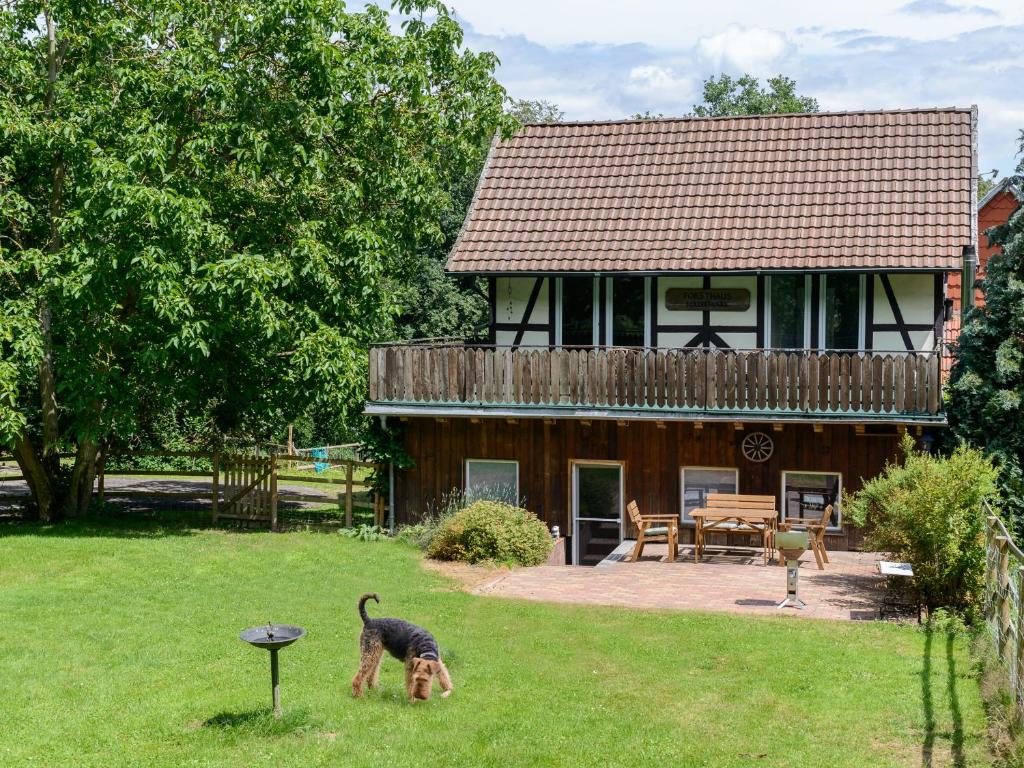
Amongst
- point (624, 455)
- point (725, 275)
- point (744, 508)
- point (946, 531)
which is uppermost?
point (725, 275)

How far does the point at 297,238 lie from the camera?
21.7 meters

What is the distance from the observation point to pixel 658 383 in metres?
21.2

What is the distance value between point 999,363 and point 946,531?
15.9 ft

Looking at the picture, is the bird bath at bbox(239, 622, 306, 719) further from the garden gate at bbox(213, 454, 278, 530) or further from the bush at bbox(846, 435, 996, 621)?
the garden gate at bbox(213, 454, 278, 530)

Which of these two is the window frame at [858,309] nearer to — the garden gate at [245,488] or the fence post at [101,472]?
the garden gate at [245,488]

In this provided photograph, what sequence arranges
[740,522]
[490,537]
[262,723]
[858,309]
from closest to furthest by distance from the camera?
[262,723], [740,522], [490,537], [858,309]

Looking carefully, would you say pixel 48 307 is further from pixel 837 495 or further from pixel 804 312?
pixel 837 495

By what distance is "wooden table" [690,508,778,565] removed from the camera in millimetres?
19750

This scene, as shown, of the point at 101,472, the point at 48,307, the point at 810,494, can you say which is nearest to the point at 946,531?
the point at 810,494

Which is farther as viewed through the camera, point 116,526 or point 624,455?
point 116,526

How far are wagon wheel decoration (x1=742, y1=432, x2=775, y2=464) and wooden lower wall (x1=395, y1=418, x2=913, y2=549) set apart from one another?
0.29 feet

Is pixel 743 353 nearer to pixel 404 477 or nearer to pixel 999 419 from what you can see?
pixel 999 419

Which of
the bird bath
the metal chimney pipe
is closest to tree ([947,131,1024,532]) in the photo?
the metal chimney pipe

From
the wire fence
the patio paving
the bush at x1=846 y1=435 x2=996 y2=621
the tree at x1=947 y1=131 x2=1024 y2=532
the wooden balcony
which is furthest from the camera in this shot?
the wooden balcony
